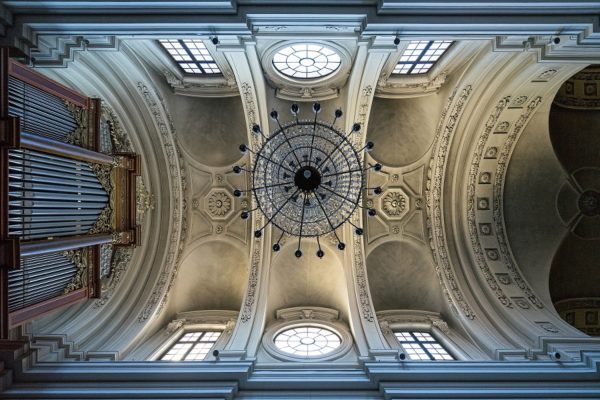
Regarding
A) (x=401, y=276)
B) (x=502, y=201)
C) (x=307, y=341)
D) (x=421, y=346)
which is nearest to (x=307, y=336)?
(x=307, y=341)

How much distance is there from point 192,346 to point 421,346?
6.18 metres

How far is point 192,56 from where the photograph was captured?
1020 cm

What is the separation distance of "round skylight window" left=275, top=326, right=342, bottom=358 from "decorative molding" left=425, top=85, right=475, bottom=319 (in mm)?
3455

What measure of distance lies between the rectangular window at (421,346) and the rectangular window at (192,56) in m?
9.40

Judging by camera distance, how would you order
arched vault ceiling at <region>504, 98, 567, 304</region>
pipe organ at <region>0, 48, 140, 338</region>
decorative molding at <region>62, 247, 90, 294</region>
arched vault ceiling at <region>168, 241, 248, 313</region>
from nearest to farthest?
pipe organ at <region>0, 48, 140, 338</region>
decorative molding at <region>62, 247, 90, 294</region>
arched vault ceiling at <region>504, 98, 567, 304</region>
arched vault ceiling at <region>168, 241, 248, 313</region>

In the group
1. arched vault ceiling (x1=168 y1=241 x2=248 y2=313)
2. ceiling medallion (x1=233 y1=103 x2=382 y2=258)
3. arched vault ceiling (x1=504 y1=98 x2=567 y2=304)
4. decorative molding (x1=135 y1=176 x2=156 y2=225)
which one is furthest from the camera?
arched vault ceiling (x1=168 y1=241 x2=248 y2=313)

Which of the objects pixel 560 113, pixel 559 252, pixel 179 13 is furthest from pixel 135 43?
pixel 559 252

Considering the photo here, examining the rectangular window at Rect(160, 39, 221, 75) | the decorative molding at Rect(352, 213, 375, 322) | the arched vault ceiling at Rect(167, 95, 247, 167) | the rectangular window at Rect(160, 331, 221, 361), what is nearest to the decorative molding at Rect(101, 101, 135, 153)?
the arched vault ceiling at Rect(167, 95, 247, 167)

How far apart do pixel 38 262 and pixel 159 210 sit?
15.5 ft

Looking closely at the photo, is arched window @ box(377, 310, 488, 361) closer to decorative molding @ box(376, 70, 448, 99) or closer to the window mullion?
decorative molding @ box(376, 70, 448, 99)

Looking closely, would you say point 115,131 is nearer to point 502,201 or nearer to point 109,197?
point 109,197

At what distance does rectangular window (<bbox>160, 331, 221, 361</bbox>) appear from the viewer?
9398 mm

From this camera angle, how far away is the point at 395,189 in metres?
12.2

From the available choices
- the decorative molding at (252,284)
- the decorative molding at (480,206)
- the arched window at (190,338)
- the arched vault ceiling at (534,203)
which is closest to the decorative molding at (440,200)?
the decorative molding at (480,206)
